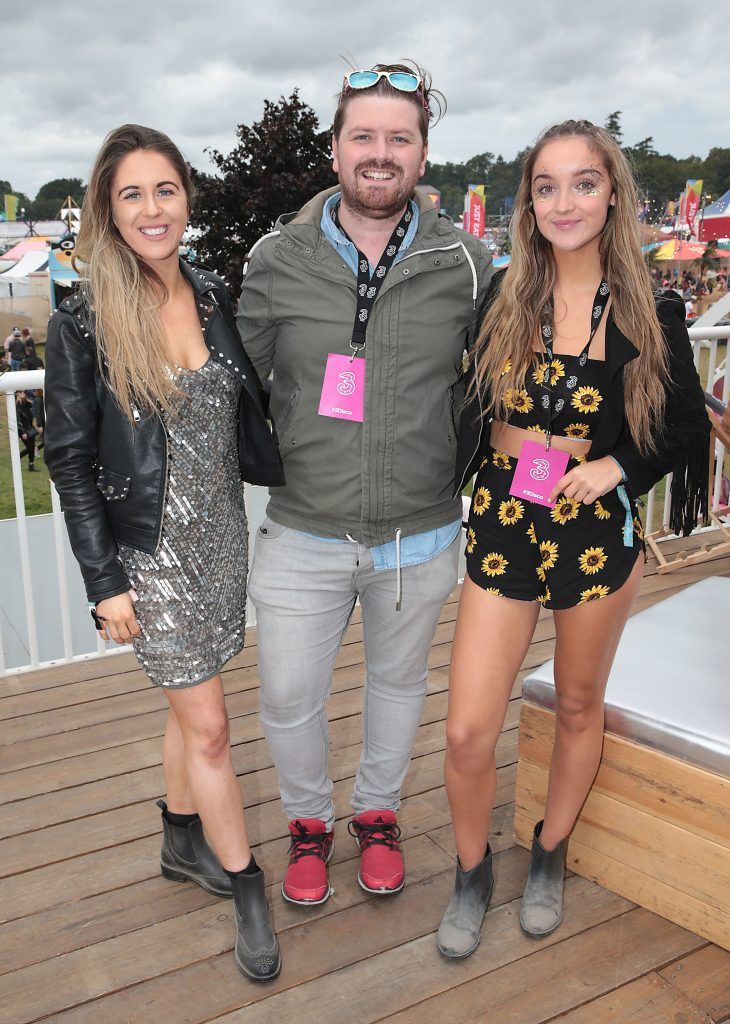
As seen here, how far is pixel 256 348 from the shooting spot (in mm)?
2055

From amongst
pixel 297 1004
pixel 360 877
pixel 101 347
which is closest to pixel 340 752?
pixel 360 877

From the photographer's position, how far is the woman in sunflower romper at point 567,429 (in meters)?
1.80

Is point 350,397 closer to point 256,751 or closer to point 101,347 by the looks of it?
point 101,347

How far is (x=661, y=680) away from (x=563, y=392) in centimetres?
88

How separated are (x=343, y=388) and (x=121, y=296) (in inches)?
20.5

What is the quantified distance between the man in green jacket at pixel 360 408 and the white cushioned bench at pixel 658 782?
1.49 ft

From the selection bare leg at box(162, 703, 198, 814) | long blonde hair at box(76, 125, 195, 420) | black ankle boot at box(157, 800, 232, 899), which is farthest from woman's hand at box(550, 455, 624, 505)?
black ankle boot at box(157, 800, 232, 899)

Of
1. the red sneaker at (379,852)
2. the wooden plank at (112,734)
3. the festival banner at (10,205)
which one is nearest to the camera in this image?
the red sneaker at (379,852)

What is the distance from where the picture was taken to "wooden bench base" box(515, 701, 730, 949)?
202cm

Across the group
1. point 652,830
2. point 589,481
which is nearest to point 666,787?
point 652,830

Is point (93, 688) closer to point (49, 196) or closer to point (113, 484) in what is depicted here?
point (113, 484)

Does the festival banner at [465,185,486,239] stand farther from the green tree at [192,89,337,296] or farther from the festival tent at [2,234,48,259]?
the green tree at [192,89,337,296]

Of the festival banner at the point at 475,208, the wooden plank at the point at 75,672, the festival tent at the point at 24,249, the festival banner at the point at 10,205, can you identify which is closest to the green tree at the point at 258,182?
the wooden plank at the point at 75,672

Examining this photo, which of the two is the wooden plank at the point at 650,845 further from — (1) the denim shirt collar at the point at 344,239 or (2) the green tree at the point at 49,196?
(2) the green tree at the point at 49,196
